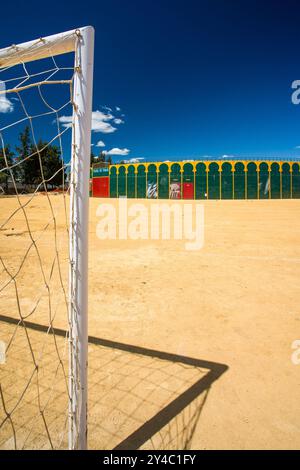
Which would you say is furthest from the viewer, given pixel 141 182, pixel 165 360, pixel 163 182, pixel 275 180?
pixel 141 182

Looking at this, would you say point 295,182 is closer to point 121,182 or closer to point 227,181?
point 227,181

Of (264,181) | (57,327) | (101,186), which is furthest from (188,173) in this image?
(57,327)

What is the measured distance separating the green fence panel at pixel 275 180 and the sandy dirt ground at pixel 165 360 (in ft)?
90.6

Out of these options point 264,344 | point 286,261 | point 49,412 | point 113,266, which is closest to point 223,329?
point 264,344

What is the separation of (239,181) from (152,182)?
409 inches

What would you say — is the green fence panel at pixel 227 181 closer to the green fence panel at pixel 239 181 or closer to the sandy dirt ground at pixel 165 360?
the green fence panel at pixel 239 181

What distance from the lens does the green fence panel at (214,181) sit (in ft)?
99.9

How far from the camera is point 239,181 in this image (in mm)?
30062

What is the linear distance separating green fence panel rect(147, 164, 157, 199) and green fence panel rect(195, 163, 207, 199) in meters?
5.09

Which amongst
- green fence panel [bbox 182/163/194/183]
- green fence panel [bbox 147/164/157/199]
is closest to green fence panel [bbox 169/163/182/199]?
green fence panel [bbox 182/163/194/183]

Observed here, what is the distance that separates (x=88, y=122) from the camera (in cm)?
155

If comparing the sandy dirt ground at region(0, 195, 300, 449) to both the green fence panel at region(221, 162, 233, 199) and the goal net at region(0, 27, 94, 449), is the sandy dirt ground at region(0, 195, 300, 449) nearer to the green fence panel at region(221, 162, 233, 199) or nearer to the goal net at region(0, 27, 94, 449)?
the goal net at region(0, 27, 94, 449)

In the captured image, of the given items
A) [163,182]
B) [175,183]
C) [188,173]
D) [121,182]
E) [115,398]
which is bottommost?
[115,398]
